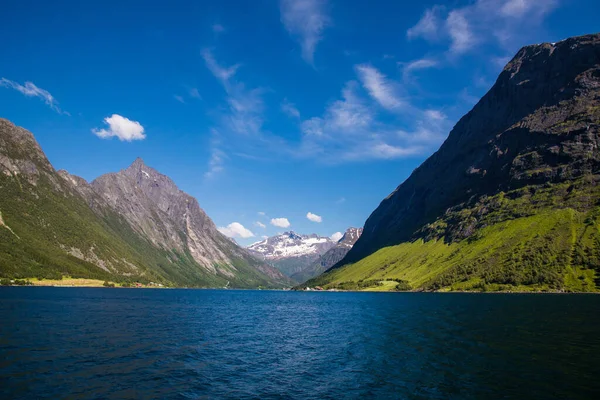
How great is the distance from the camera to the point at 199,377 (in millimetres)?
36469

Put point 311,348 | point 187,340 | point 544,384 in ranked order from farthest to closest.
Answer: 1. point 187,340
2. point 311,348
3. point 544,384

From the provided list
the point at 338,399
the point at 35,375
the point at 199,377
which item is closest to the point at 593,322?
the point at 338,399

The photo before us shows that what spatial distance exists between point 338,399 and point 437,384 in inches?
420

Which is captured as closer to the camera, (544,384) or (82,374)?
(544,384)

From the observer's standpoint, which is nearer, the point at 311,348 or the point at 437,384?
the point at 437,384

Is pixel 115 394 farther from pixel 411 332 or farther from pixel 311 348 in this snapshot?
pixel 411 332

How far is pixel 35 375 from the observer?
3394cm

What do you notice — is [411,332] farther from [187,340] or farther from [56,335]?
[56,335]

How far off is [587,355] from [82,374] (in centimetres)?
5703

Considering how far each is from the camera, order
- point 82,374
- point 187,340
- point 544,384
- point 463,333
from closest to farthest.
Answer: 1. point 544,384
2. point 82,374
3. point 187,340
4. point 463,333

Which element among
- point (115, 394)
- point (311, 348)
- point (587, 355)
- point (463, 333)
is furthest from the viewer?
point (463, 333)

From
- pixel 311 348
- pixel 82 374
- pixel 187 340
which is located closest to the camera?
pixel 82 374

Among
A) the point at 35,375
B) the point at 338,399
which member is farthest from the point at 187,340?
the point at 338,399

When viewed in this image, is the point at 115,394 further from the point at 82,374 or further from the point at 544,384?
the point at 544,384
